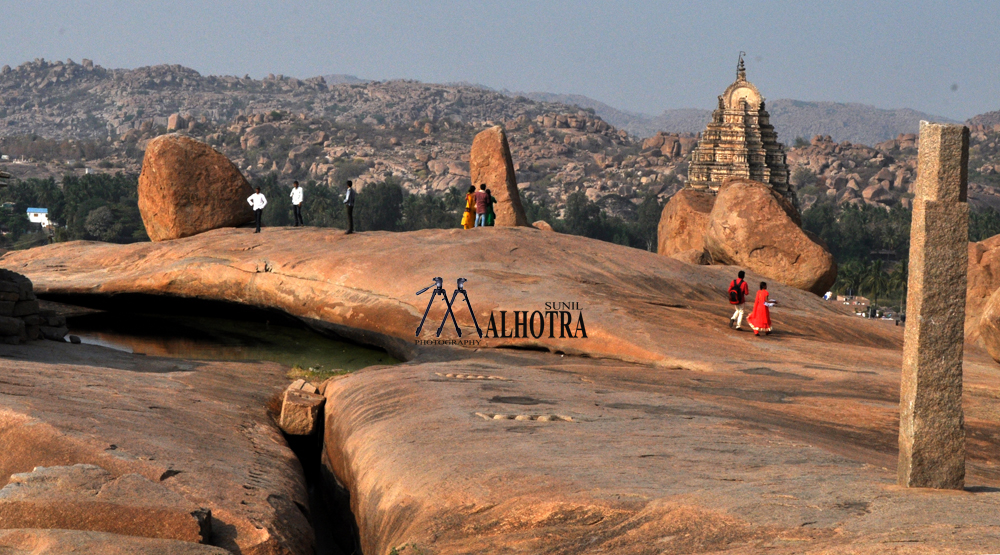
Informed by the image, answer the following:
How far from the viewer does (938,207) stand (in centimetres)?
620

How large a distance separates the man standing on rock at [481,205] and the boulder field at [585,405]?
165cm

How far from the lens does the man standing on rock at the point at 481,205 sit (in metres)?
21.1

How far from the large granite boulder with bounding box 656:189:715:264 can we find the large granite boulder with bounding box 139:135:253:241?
1245 centimetres

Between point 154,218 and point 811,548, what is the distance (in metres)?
21.7

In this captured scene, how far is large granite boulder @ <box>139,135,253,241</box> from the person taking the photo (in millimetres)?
23359

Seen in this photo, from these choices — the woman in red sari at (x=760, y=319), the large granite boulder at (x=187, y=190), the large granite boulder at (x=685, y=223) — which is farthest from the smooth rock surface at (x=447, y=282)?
→ the large granite boulder at (x=685, y=223)

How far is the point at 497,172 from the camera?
2391 cm

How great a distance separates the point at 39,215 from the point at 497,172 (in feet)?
190

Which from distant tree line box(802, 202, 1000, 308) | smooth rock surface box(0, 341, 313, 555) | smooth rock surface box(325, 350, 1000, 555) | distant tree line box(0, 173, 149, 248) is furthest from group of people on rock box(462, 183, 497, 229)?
distant tree line box(802, 202, 1000, 308)

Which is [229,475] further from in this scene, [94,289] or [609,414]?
[94,289]

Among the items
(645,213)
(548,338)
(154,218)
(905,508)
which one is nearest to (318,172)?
(645,213)

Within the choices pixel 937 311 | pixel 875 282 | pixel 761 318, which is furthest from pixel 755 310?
pixel 875 282

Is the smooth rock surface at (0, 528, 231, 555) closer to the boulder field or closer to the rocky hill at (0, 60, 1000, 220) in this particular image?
the boulder field

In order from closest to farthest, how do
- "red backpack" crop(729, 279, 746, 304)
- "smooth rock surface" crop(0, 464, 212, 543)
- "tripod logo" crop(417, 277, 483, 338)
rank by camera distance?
1. "smooth rock surface" crop(0, 464, 212, 543)
2. "red backpack" crop(729, 279, 746, 304)
3. "tripod logo" crop(417, 277, 483, 338)
